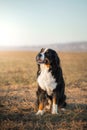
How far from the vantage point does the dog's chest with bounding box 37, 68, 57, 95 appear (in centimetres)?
782

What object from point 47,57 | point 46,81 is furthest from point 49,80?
point 47,57

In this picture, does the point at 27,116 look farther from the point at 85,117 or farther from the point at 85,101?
the point at 85,101

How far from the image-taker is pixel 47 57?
24.9 feet

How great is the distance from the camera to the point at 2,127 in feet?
23.2

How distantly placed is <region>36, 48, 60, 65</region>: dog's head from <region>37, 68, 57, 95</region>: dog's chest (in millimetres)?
249

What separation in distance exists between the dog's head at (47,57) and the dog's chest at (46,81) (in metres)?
0.25

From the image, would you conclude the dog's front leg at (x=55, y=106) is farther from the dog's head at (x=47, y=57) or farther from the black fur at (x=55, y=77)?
the dog's head at (x=47, y=57)

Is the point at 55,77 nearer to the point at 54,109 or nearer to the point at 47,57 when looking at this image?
the point at 47,57

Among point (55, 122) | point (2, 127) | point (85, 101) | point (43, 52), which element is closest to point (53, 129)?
point (55, 122)

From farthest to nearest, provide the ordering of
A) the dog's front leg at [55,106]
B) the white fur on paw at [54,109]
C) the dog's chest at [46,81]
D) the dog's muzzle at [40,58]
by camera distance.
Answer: the white fur on paw at [54,109], the dog's front leg at [55,106], the dog's chest at [46,81], the dog's muzzle at [40,58]

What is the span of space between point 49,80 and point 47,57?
0.61 metres

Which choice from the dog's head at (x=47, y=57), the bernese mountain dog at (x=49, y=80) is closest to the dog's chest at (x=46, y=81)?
the bernese mountain dog at (x=49, y=80)

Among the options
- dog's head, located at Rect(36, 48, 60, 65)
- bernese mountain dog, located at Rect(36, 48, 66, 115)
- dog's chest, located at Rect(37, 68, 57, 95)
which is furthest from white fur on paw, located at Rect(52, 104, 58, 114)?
dog's head, located at Rect(36, 48, 60, 65)

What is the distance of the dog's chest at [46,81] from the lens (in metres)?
7.82
